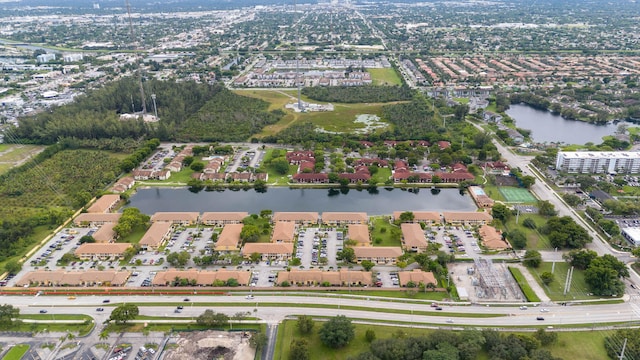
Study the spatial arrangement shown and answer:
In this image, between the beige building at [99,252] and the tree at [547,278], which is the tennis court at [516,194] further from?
the beige building at [99,252]

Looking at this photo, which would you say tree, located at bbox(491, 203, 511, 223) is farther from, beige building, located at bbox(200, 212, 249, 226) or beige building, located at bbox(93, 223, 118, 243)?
beige building, located at bbox(93, 223, 118, 243)

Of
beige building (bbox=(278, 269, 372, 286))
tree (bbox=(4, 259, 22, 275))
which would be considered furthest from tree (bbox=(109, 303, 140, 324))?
tree (bbox=(4, 259, 22, 275))

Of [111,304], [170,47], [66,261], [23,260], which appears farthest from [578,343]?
[170,47]

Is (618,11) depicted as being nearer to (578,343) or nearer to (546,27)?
(546,27)

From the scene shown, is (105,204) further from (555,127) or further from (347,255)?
(555,127)

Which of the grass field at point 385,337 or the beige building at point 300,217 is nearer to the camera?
the grass field at point 385,337

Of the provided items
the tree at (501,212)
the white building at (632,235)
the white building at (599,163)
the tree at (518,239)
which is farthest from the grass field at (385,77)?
the white building at (632,235)

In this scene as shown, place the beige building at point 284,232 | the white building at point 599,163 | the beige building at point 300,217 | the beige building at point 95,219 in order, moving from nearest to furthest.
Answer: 1. the beige building at point 284,232
2. the beige building at point 300,217
3. the beige building at point 95,219
4. the white building at point 599,163
